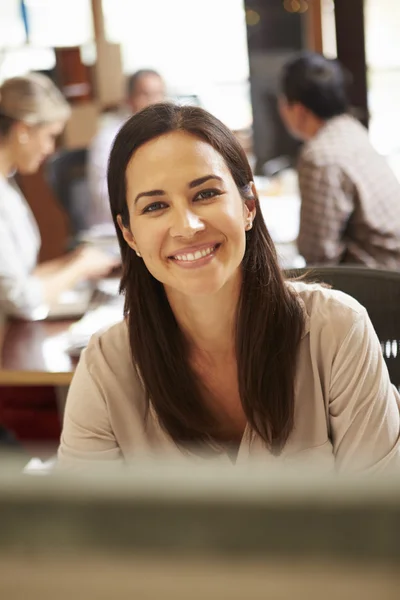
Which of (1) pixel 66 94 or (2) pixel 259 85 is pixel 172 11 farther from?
(2) pixel 259 85

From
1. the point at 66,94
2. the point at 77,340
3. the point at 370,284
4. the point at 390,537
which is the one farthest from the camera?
the point at 66,94

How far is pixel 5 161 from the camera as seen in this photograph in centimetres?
277

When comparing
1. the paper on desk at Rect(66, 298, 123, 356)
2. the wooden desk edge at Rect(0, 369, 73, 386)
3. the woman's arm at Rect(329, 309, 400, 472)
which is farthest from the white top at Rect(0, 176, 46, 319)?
the woman's arm at Rect(329, 309, 400, 472)

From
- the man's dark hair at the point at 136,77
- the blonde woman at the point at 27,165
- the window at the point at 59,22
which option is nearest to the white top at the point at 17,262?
the blonde woman at the point at 27,165

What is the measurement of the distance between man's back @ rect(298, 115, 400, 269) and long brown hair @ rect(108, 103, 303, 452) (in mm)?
1213

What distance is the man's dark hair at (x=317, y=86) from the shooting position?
2809 mm

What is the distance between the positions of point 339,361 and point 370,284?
14.7 inches

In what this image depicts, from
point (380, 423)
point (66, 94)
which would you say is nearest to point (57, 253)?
point (66, 94)

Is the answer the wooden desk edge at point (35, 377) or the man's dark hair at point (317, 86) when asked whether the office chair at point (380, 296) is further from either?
the man's dark hair at point (317, 86)

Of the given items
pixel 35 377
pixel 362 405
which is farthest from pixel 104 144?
pixel 362 405

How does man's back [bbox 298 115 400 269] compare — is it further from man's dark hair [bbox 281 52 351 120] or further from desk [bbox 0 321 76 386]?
desk [bbox 0 321 76 386]

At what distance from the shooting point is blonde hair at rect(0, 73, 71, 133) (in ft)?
8.96

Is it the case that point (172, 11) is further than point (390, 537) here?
Yes

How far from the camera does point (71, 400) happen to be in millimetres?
1320
